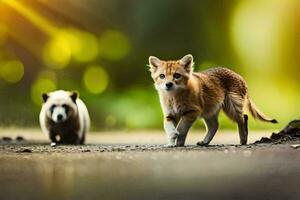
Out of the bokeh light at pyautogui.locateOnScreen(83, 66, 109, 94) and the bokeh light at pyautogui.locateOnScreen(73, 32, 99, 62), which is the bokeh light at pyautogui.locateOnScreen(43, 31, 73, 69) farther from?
the bokeh light at pyautogui.locateOnScreen(83, 66, 109, 94)

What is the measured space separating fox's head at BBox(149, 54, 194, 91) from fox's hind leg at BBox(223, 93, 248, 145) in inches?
11.8

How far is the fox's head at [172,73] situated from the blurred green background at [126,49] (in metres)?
0.48

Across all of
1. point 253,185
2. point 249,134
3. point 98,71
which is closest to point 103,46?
point 98,71

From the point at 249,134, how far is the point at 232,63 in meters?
0.47

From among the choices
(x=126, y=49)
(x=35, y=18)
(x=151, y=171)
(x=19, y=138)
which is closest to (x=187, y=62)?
(x=126, y=49)

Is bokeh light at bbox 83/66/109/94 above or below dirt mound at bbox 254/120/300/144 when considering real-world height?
above

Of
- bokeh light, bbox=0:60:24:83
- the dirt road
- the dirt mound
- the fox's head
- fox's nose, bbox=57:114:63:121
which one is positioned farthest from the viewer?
bokeh light, bbox=0:60:24:83

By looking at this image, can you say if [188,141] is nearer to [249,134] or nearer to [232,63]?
[249,134]

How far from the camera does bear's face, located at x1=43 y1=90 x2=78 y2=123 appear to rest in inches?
141

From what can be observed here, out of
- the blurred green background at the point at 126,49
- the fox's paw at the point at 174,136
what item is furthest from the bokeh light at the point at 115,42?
the fox's paw at the point at 174,136

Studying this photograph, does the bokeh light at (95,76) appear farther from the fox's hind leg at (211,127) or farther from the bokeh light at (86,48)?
the fox's hind leg at (211,127)

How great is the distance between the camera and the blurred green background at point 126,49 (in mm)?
3824

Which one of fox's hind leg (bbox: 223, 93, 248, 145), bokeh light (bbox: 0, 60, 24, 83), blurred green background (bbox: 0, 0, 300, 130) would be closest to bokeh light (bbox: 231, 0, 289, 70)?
blurred green background (bbox: 0, 0, 300, 130)

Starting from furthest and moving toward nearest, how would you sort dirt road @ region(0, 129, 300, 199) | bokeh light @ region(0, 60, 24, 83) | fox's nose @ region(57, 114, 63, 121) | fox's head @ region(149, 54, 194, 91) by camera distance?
1. bokeh light @ region(0, 60, 24, 83)
2. fox's nose @ region(57, 114, 63, 121)
3. fox's head @ region(149, 54, 194, 91)
4. dirt road @ region(0, 129, 300, 199)
